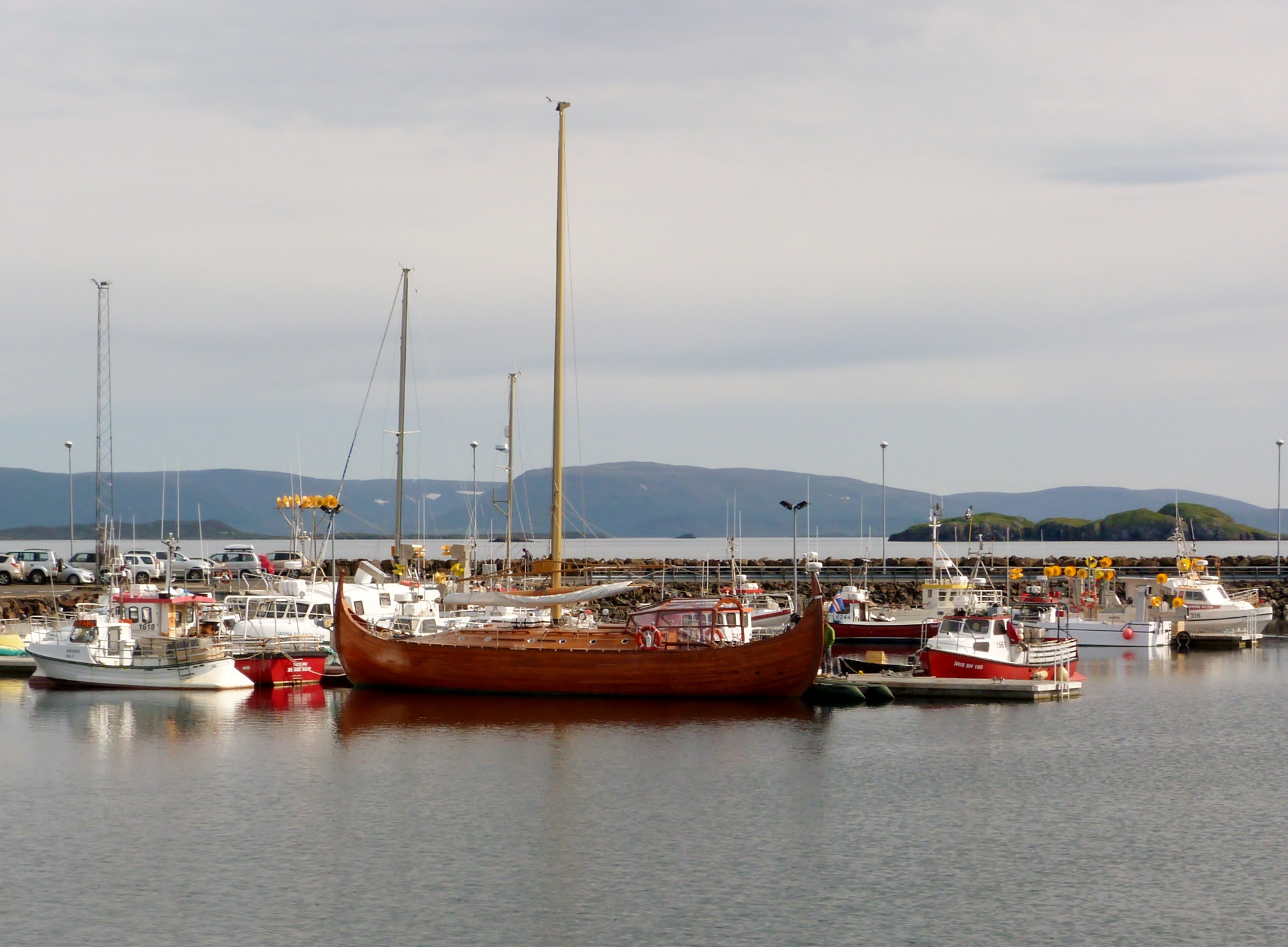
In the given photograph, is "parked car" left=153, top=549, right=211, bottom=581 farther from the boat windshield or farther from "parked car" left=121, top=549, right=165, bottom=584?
the boat windshield

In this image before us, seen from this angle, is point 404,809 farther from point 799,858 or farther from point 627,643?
point 627,643

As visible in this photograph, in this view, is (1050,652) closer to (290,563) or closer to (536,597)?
(536,597)

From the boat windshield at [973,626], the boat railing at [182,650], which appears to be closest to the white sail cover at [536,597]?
the boat railing at [182,650]

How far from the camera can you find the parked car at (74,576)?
8069cm

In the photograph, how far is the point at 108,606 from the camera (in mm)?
49844

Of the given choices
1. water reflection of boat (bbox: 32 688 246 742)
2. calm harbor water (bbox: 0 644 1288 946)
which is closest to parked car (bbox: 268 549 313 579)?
water reflection of boat (bbox: 32 688 246 742)

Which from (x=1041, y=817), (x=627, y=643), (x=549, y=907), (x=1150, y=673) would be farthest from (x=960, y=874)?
(x=1150, y=673)

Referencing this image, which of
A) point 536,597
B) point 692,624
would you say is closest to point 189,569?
point 536,597

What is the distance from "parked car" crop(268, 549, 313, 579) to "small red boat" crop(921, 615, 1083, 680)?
25.3 m

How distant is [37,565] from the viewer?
276ft

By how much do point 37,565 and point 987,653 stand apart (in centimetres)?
5847

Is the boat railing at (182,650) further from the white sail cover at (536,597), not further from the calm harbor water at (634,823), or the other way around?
the white sail cover at (536,597)

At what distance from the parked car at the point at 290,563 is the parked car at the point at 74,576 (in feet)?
32.1

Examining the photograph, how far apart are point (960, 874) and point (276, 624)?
32.2 meters
